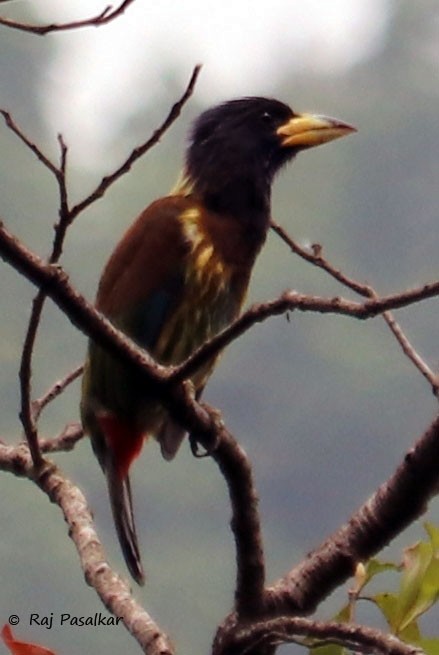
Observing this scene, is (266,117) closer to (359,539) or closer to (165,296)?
(165,296)

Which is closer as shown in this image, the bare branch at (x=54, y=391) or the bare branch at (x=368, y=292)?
the bare branch at (x=368, y=292)

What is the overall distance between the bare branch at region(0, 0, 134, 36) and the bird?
3.87 feet

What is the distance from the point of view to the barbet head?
3662 millimetres

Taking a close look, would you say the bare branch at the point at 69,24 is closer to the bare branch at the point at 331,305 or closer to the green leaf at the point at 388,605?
the bare branch at the point at 331,305

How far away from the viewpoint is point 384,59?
53.0 feet

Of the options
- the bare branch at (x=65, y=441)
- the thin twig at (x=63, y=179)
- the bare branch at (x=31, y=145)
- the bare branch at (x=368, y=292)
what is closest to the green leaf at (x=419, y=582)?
the bare branch at (x=368, y=292)

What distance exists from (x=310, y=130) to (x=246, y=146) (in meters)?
0.14

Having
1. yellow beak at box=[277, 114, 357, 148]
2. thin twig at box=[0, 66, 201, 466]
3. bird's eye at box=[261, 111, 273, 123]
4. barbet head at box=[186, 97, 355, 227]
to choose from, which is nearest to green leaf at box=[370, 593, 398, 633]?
thin twig at box=[0, 66, 201, 466]

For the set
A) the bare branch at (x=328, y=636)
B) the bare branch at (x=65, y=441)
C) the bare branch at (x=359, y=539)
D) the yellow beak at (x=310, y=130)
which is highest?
the yellow beak at (x=310, y=130)

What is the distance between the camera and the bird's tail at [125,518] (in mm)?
3062

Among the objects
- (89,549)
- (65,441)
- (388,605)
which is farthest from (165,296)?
(388,605)

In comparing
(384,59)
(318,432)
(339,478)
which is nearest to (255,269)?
(339,478)

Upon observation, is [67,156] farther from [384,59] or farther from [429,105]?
[429,105]

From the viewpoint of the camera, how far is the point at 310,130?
3.81 m
